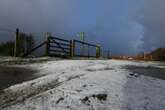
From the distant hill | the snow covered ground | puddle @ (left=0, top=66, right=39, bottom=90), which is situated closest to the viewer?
the snow covered ground

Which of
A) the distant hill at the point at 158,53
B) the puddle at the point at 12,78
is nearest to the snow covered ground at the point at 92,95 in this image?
the puddle at the point at 12,78

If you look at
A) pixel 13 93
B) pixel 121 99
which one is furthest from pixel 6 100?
pixel 121 99

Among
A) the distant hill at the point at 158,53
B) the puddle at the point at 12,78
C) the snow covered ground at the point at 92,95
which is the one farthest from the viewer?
the distant hill at the point at 158,53

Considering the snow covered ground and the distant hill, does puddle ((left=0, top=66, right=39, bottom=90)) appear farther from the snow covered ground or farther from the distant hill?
the distant hill

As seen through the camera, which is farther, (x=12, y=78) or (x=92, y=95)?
(x=12, y=78)

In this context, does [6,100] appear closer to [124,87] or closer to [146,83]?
[124,87]

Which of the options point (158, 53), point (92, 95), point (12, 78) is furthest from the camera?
point (158, 53)

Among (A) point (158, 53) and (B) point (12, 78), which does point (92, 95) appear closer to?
(B) point (12, 78)

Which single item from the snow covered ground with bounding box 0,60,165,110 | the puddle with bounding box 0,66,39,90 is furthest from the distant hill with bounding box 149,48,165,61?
the snow covered ground with bounding box 0,60,165,110

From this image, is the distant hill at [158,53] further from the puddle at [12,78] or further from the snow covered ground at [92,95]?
the snow covered ground at [92,95]

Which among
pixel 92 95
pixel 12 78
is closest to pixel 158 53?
pixel 12 78

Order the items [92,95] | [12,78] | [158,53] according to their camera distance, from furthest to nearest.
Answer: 1. [158,53]
2. [12,78]
3. [92,95]

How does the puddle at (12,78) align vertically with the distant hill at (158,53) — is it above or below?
below

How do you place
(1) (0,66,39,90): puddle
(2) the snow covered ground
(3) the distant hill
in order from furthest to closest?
(3) the distant hill → (1) (0,66,39,90): puddle → (2) the snow covered ground
